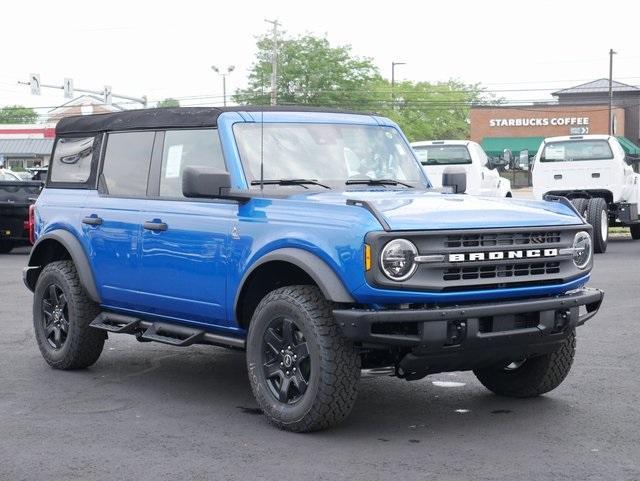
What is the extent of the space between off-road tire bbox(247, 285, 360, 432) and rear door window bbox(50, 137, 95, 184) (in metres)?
2.77

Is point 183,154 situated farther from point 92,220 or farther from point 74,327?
point 74,327

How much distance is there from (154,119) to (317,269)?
2.43 metres

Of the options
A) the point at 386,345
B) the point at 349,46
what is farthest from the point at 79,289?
the point at 349,46

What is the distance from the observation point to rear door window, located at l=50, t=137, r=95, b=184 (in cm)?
855

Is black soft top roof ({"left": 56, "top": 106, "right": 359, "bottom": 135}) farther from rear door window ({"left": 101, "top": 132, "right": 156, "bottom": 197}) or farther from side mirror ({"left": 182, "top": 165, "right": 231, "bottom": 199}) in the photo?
side mirror ({"left": 182, "top": 165, "right": 231, "bottom": 199})

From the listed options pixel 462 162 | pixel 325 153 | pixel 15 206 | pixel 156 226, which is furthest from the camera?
pixel 462 162

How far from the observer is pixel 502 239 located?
6219 millimetres

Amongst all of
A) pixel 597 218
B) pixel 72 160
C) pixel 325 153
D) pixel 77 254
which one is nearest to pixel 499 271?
pixel 325 153

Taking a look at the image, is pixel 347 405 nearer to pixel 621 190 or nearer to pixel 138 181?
pixel 138 181

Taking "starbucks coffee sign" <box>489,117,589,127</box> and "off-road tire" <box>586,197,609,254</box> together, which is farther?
"starbucks coffee sign" <box>489,117,589,127</box>

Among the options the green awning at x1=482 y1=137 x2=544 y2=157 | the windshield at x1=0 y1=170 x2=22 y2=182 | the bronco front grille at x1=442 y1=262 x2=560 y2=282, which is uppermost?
the green awning at x1=482 y1=137 x2=544 y2=157

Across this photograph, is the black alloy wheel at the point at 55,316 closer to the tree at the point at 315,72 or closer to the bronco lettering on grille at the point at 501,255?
the bronco lettering on grille at the point at 501,255

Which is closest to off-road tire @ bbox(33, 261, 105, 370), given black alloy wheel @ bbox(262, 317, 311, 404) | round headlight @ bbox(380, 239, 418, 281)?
black alloy wheel @ bbox(262, 317, 311, 404)

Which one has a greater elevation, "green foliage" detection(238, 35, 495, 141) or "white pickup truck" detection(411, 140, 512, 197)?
"green foliage" detection(238, 35, 495, 141)
